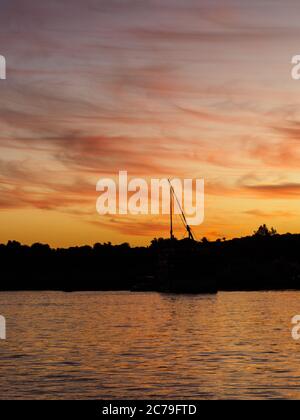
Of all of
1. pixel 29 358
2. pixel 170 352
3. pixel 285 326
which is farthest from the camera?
pixel 285 326

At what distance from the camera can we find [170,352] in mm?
68062

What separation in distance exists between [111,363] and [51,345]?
62.1ft

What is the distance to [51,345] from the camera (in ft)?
251

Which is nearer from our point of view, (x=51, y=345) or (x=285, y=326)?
(x=51, y=345)

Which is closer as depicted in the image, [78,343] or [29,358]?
[29,358]
